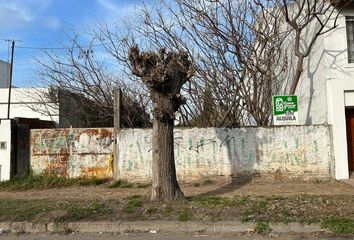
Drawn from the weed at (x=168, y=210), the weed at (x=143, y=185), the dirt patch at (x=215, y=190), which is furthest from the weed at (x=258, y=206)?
the weed at (x=143, y=185)

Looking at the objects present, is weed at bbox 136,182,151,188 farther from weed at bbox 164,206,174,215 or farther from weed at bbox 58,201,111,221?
weed at bbox 164,206,174,215

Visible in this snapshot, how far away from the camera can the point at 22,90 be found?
115ft

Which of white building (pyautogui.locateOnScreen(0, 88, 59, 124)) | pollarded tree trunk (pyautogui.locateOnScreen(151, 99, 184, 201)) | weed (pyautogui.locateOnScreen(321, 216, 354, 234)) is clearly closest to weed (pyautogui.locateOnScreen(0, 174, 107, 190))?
pollarded tree trunk (pyautogui.locateOnScreen(151, 99, 184, 201))

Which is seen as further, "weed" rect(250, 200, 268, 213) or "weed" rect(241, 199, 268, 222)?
"weed" rect(250, 200, 268, 213)

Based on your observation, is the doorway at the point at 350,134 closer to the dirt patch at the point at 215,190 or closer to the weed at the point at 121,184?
the dirt patch at the point at 215,190

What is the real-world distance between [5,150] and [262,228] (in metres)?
9.30

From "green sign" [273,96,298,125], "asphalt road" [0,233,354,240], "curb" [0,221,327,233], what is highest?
"green sign" [273,96,298,125]

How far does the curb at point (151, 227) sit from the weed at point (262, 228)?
0.06 metres

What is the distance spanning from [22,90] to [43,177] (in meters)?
23.9

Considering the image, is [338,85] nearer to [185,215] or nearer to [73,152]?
[185,215]

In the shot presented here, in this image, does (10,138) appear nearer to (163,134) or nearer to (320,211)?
(163,134)

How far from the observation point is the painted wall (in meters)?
13.5

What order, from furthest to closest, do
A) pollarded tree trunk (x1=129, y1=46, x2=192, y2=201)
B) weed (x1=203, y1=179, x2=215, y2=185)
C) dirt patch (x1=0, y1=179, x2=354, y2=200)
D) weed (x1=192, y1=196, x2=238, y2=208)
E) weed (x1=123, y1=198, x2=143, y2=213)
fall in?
1. weed (x1=203, y1=179, x2=215, y2=185)
2. dirt patch (x1=0, y1=179, x2=354, y2=200)
3. pollarded tree trunk (x1=129, y1=46, x2=192, y2=201)
4. weed (x1=192, y1=196, x2=238, y2=208)
5. weed (x1=123, y1=198, x2=143, y2=213)

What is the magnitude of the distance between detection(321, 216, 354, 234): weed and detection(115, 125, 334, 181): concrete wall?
517 cm
